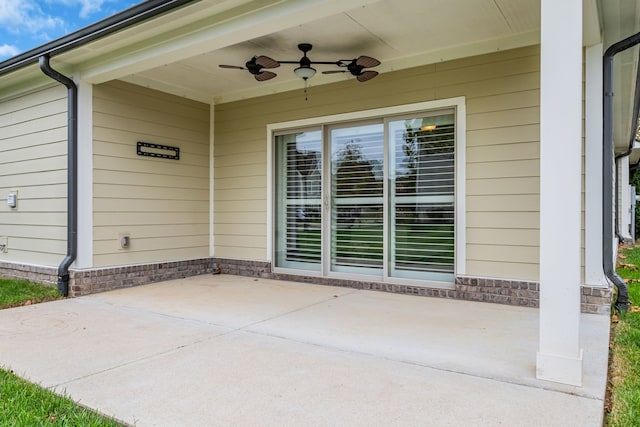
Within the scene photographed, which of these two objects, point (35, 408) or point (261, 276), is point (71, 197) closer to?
point (261, 276)

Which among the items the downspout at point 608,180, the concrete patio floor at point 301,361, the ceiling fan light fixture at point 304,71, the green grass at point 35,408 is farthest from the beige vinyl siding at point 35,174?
the downspout at point 608,180

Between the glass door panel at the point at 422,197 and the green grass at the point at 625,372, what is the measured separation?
1586 millimetres

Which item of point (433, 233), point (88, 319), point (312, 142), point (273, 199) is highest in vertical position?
point (312, 142)

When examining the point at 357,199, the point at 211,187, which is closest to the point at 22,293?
the point at 211,187

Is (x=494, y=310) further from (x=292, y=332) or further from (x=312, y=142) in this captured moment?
(x=312, y=142)

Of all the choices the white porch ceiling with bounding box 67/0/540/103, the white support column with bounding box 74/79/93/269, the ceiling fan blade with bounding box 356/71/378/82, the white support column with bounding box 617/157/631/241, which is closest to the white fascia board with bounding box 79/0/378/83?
the white porch ceiling with bounding box 67/0/540/103

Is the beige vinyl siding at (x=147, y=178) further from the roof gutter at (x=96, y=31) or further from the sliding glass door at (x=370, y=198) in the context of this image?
the sliding glass door at (x=370, y=198)

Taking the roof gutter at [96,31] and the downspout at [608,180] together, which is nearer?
the roof gutter at [96,31]

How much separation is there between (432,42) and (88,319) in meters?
4.20

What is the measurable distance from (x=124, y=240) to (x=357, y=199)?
288 cm

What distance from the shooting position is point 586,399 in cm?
206

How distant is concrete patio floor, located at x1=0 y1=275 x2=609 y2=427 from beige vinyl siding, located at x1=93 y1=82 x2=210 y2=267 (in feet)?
3.46

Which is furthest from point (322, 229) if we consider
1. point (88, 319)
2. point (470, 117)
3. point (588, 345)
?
point (588, 345)

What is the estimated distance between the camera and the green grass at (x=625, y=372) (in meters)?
1.94
